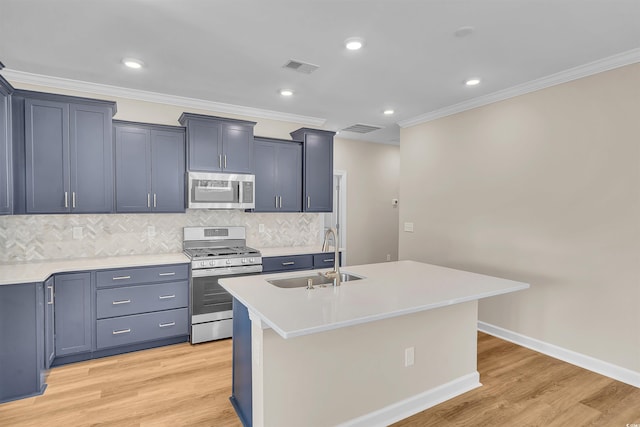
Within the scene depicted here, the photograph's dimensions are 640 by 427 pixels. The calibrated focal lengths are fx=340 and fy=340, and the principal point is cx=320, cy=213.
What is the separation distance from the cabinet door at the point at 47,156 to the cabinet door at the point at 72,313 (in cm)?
70

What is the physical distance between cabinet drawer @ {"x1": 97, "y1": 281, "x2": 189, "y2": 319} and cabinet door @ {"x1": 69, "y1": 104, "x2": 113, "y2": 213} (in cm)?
84

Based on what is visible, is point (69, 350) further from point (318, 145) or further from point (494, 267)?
point (494, 267)

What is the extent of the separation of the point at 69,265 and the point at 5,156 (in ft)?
3.46

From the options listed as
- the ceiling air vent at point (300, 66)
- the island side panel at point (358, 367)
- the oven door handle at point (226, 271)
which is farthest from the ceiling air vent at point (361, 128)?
the island side panel at point (358, 367)

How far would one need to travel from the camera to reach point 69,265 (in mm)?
3162

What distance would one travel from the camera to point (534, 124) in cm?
346

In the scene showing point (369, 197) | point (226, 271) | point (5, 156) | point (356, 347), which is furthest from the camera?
point (369, 197)

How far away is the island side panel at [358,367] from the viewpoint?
195 centimetres

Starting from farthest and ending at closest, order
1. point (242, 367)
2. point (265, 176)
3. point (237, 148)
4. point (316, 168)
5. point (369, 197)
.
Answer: point (369, 197) → point (316, 168) → point (265, 176) → point (237, 148) → point (242, 367)

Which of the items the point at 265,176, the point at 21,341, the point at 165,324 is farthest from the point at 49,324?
the point at 265,176

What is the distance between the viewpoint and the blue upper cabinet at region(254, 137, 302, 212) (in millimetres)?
4344

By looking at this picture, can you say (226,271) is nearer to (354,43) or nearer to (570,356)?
(354,43)

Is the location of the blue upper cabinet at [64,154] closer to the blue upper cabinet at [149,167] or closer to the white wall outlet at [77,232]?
the blue upper cabinet at [149,167]

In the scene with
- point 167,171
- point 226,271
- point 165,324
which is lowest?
point 165,324
